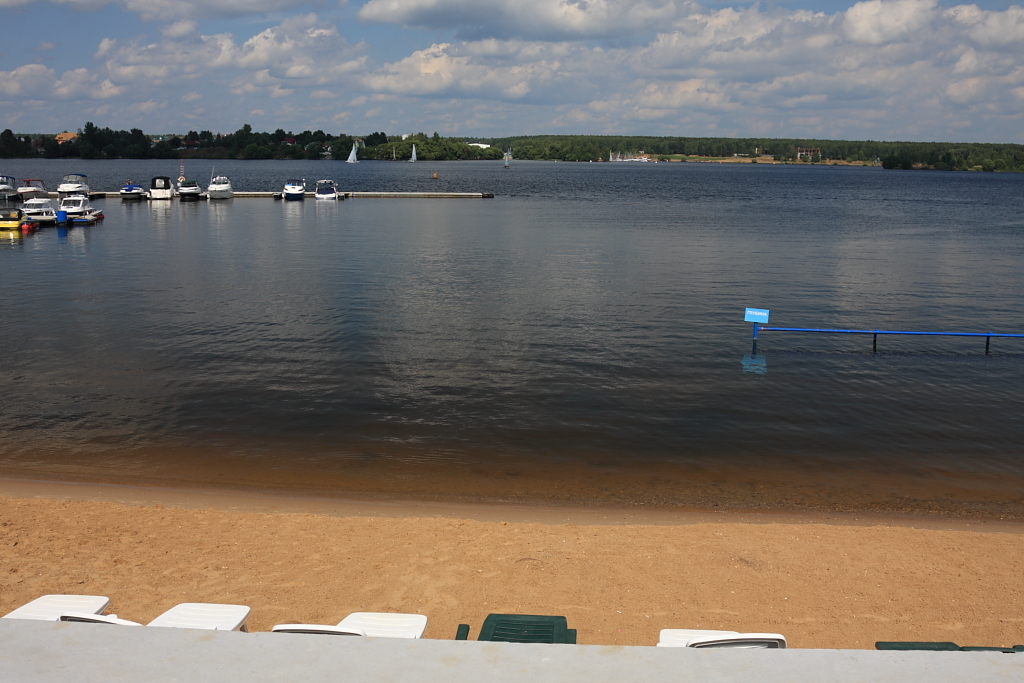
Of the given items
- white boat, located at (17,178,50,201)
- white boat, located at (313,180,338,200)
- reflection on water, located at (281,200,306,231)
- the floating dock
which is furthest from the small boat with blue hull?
white boat, located at (313,180,338,200)

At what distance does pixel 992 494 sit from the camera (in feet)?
44.8

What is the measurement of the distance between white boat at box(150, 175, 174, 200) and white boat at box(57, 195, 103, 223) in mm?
20051

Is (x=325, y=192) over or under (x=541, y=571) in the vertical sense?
over

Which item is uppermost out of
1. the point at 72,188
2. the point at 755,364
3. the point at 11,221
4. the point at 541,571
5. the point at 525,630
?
the point at 72,188

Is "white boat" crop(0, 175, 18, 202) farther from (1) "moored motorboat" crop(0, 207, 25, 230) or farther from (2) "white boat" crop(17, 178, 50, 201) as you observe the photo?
(1) "moored motorboat" crop(0, 207, 25, 230)

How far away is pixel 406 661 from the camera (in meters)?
3.79

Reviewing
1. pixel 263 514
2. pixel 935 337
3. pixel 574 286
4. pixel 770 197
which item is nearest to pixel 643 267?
pixel 574 286

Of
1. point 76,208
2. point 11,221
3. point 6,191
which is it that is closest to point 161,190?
point 6,191

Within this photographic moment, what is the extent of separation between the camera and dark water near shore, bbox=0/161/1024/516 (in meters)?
14.3

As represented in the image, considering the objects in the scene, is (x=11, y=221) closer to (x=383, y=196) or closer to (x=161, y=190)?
(x=161, y=190)

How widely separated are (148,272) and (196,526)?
2855 centimetres

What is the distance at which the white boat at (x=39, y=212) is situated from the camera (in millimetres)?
53719

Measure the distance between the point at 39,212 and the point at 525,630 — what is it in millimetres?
58583

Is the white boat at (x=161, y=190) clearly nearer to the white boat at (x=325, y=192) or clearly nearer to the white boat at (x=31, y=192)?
the white boat at (x=31, y=192)
